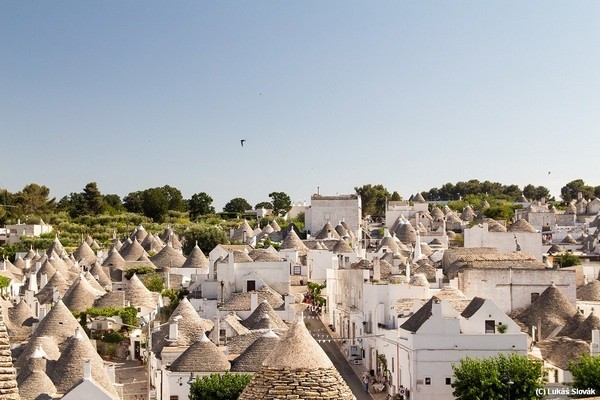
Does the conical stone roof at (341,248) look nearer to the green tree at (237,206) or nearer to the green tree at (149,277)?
the green tree at (149,277)

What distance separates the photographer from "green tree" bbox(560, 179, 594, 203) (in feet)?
429

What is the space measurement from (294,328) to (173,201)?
93.9 metres

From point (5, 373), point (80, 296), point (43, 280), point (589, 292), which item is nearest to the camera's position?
point (5, 373)

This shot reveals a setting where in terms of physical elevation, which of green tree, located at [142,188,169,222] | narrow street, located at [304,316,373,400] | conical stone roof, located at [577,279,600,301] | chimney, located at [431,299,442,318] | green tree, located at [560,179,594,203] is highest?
green tree, located at [560,179,594,203]

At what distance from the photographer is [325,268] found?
5750 cm

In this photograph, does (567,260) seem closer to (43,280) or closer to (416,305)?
(416,305)

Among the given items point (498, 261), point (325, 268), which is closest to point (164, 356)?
point (498, 261)

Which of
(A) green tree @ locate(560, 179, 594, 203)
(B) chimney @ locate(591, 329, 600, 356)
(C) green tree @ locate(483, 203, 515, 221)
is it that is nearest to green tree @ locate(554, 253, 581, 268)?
(C) green tree @ locate(483, 203, 515, 221)

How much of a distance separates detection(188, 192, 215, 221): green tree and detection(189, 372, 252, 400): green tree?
74.8 metres

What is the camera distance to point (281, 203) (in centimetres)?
10344

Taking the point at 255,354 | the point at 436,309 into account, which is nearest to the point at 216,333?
the point at 255,354

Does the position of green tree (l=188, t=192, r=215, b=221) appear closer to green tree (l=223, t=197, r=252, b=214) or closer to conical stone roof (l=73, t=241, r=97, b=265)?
green tree (l=223, t=197, r=252, b=214)

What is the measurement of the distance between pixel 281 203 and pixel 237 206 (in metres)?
8.67

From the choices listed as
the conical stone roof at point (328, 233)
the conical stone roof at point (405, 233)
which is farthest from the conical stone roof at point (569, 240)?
the conical stone roof at point (328, 233)
